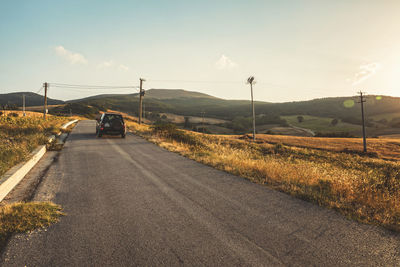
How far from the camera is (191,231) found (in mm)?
3473

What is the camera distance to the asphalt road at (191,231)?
2.82m

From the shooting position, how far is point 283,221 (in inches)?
154

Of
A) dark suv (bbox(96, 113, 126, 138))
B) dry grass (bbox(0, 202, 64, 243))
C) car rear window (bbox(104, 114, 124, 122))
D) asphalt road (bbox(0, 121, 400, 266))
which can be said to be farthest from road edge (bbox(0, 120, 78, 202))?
car rear window (bbox(104, 114, 124, 122))

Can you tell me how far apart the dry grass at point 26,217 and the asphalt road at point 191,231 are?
8.0 inches

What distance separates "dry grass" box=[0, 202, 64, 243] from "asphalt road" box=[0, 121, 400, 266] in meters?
0.20

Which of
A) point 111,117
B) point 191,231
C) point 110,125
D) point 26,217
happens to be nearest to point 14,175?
point 26,217

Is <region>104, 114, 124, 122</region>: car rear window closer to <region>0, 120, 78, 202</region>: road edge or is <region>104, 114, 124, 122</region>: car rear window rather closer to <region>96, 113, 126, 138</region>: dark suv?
<region>96, 113, 126, 138</region>: dark suv

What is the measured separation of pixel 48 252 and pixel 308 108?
174955 mm

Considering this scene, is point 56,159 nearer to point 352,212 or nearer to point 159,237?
point 159,237

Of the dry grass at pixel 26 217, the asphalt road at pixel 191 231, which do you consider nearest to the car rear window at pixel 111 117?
the asphalt road at pixel 191 231

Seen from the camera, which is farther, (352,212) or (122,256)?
(352,212)

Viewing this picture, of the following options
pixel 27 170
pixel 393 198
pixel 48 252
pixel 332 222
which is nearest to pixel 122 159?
pixel 27 170

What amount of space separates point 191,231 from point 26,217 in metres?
2.86

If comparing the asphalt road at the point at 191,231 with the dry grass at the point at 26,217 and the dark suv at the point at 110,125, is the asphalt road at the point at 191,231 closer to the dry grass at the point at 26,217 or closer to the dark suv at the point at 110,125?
the dry grass at the point at 26,217
